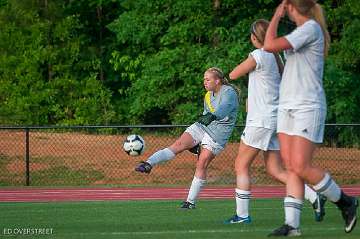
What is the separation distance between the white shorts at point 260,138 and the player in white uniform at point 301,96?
1791 millimetres

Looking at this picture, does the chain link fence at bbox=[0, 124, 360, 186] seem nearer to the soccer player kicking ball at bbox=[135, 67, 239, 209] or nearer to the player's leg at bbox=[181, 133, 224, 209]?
the player's leg at bbox=[181, 133, 224, 209]

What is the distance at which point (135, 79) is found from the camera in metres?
38.2

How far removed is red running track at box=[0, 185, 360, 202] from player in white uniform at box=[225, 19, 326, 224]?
618cm

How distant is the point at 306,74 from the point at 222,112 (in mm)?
4369

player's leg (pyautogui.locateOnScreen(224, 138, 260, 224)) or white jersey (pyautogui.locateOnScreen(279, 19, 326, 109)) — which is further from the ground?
white jersey (pyautogui.locateOnScreen(279, 19, 326, 109))

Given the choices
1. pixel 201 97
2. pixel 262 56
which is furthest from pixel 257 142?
pixel 201 97

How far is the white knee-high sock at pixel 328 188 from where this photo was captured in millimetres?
10078

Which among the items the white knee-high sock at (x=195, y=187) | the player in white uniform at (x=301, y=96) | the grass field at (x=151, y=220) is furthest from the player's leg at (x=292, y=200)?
the white knee-high sock at (x=195, y=187)

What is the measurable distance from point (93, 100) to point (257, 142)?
26.5m

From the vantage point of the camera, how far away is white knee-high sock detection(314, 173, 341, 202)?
33.1 feet

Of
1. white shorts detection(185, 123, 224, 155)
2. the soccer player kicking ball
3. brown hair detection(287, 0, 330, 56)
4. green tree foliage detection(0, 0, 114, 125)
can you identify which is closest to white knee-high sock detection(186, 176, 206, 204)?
the soccer player kicking ball

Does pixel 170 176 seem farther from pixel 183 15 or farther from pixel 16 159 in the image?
pixel 183 15

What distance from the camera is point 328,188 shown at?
33.3ft

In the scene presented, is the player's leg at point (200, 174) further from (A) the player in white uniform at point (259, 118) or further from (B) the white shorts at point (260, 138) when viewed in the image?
(B) the white shorts at point (260, 138)
